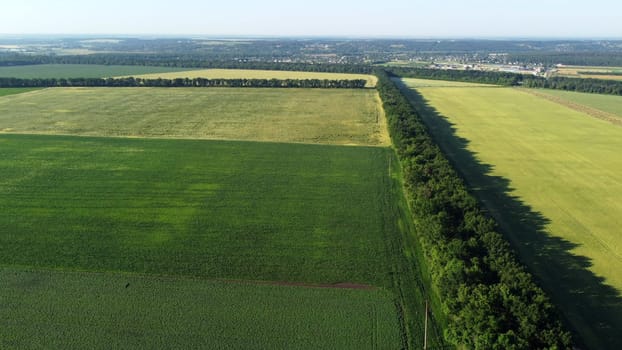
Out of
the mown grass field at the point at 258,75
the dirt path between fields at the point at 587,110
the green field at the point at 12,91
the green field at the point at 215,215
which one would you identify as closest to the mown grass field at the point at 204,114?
the green field at the point at 12,91

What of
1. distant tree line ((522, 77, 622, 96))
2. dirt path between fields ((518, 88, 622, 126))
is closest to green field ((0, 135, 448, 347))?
dirt path between fields ((518, 88, 622, 126))

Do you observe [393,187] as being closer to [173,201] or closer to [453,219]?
[453,219]

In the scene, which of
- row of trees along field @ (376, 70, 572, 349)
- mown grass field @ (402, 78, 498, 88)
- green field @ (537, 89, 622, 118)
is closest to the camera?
row of trees along field @ (376, 70, 572, 349)

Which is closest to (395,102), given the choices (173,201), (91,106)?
(173,201)

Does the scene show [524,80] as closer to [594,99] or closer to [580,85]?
[580,85]

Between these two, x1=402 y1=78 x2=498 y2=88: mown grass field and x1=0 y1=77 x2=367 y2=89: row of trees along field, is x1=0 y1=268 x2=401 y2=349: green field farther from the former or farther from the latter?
x1=402 y1=78 x2=498 y2=88: mown grass field
